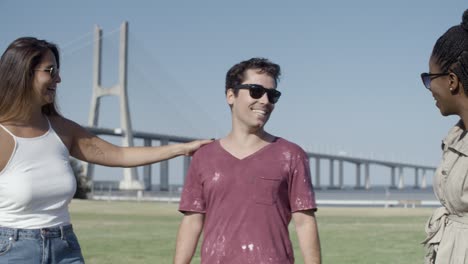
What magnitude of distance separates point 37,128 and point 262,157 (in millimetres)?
1084

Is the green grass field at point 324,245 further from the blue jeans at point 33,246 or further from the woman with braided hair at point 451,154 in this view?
the woman with braided hair at point 451,154

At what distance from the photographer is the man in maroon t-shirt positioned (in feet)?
12.5

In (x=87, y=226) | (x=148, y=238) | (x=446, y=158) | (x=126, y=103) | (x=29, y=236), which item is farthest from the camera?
(x=126, y=103)

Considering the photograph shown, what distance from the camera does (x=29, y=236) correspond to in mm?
3842

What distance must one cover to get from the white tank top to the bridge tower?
52351 mm

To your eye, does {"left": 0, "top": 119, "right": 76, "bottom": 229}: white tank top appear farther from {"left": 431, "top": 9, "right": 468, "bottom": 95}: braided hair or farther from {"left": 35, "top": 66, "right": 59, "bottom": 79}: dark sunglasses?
{"left": 431, "top": 9, "right": 468, "bottom": 95}: braided hair

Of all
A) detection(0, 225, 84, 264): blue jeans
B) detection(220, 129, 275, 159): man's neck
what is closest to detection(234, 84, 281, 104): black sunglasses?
detection(220, 129, 275, 159): man's neck

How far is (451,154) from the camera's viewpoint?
133 inches

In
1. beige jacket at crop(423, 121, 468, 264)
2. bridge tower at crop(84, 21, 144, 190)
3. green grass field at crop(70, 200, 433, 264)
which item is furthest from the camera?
bridge tower at crop(84, 21, 144, 190)

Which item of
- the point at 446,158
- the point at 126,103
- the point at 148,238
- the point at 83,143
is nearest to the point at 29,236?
the point at 83,143

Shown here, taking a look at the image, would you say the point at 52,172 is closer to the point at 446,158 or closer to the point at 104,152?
the point at 104,152

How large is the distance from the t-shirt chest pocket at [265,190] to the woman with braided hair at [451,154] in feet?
2.32

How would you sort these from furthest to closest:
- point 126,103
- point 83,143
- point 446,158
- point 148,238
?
1. point 126,103
2. point 148,238
3. point 83,143
4. point 446,158

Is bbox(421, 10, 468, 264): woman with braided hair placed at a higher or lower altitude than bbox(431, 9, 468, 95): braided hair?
lower
